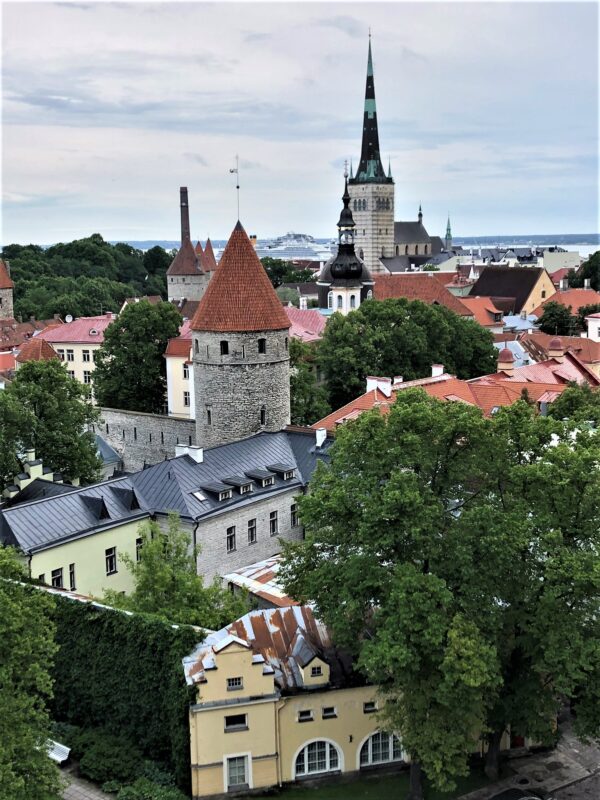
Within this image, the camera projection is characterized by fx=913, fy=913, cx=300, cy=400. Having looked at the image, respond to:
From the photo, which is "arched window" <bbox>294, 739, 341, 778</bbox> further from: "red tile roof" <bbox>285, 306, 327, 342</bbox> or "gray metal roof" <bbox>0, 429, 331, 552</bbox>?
"red tile roof" <bbox>285, 306, 327, 342</bbox>

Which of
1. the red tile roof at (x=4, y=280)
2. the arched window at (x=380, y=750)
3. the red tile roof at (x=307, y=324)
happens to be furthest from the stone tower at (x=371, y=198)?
the arched window at (x=380, y=750)

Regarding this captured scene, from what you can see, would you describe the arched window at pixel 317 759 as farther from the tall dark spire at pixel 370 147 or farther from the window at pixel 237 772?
the tall dark spire at pixel 370 147

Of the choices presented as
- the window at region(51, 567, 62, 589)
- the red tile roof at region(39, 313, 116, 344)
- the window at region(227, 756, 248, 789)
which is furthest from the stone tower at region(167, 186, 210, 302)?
the window at region(227, 756, 248, 789)

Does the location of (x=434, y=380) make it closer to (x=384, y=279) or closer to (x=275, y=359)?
(x=275, y=359)

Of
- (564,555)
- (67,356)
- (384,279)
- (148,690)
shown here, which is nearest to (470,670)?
(564,555)

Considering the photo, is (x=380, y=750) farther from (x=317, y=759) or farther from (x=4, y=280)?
(x=4, y=280)

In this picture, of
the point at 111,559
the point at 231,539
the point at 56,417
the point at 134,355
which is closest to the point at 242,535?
the point at 231,539
